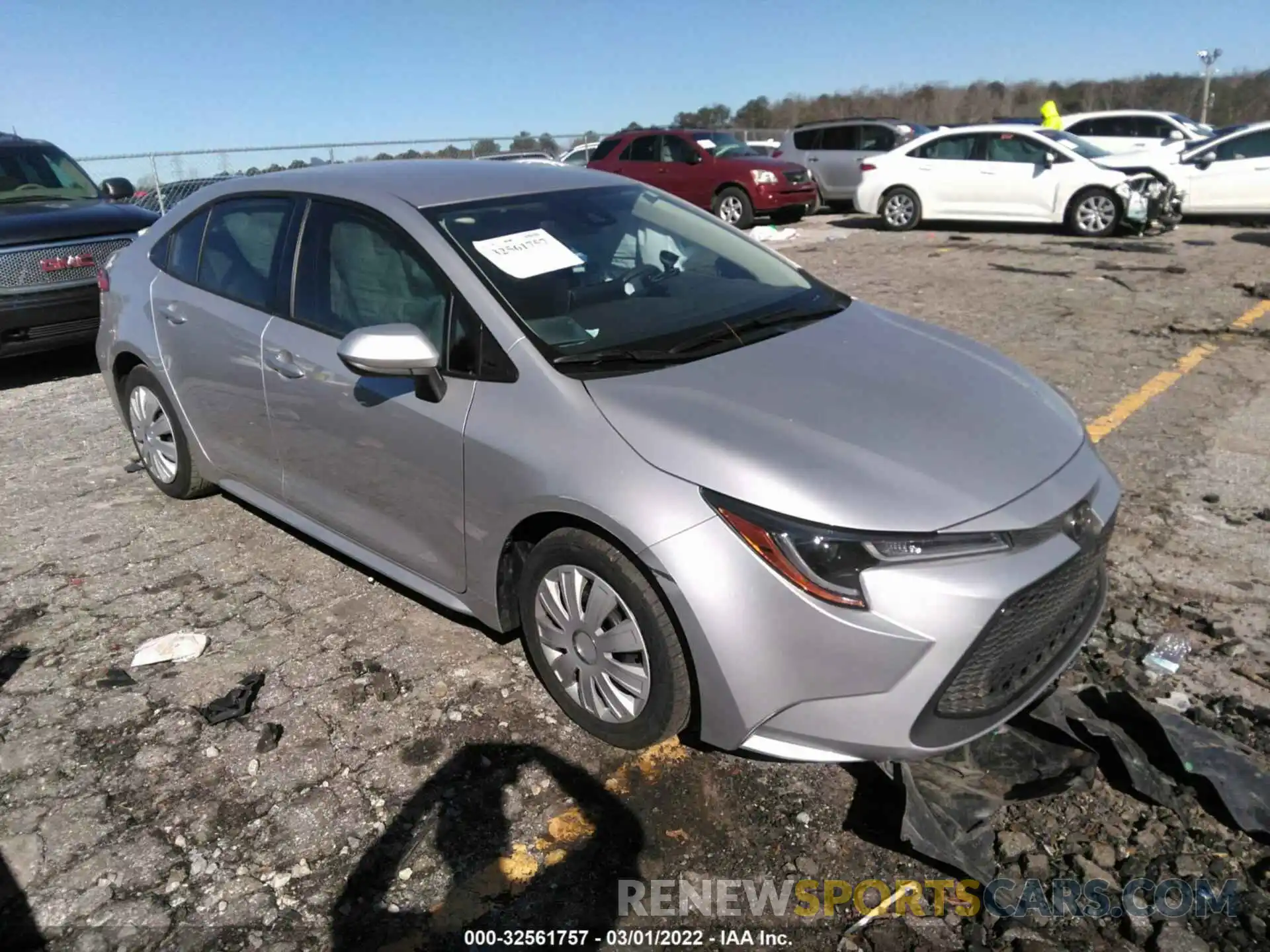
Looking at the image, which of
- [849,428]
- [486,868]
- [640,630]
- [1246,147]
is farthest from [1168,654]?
[1246,147]

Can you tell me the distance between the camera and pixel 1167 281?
32.2 ft

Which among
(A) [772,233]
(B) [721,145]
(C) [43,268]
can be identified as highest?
(B) [721,145]

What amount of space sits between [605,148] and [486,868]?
1610cm

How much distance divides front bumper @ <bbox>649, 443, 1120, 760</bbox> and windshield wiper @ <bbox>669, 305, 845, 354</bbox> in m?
0.82

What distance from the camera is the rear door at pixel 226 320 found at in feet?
12.4

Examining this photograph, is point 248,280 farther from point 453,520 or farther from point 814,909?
point 814,909

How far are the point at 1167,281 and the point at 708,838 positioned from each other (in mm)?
9579

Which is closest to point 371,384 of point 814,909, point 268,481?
point 268,481

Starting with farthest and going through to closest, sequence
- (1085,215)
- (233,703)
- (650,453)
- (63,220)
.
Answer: (1085,215), (63,220), (233,703), (650,453)

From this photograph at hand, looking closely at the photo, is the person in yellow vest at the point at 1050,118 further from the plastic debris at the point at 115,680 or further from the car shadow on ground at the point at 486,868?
the plastic debris at the point at 115,680

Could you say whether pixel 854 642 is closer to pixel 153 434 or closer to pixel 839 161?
pixel 153 434

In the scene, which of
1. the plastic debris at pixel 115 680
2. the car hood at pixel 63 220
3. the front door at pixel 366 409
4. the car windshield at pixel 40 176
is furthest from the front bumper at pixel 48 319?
the plastic debris at pixel 115 680

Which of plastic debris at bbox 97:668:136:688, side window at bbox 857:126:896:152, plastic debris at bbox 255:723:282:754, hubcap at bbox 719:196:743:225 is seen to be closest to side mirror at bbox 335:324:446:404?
plastic debris at bbox 255:723:282:754

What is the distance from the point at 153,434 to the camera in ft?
15.6
